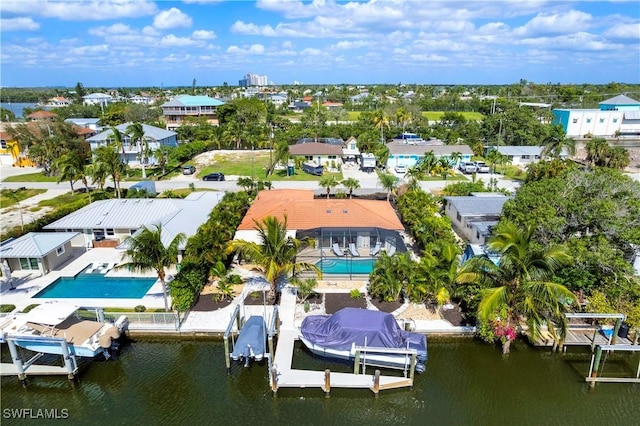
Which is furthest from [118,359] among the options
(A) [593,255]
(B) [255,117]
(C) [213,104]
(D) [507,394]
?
(C) [213,104]

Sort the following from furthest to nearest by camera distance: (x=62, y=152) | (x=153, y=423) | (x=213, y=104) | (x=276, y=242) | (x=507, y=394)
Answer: (x=213, y=104), (x=62, y=152), (x=276, y=242), (x=507, y=394), (x=153, y=423)

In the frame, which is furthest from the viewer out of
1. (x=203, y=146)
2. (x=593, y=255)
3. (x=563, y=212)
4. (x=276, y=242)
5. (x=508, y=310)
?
(x=203, y=146)

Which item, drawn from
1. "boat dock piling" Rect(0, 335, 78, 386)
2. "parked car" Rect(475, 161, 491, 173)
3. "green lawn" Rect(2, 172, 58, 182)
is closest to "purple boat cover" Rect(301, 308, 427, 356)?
"boat dock piling" Rect(0, 335, 78, 386)

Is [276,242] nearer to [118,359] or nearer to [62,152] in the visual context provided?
[118,359]

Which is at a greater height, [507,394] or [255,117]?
[255,117]

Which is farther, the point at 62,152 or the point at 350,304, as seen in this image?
the point at 62,152

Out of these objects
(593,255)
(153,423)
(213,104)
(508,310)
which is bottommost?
(153,423)

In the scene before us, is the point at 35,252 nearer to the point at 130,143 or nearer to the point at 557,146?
the point at 130,143
